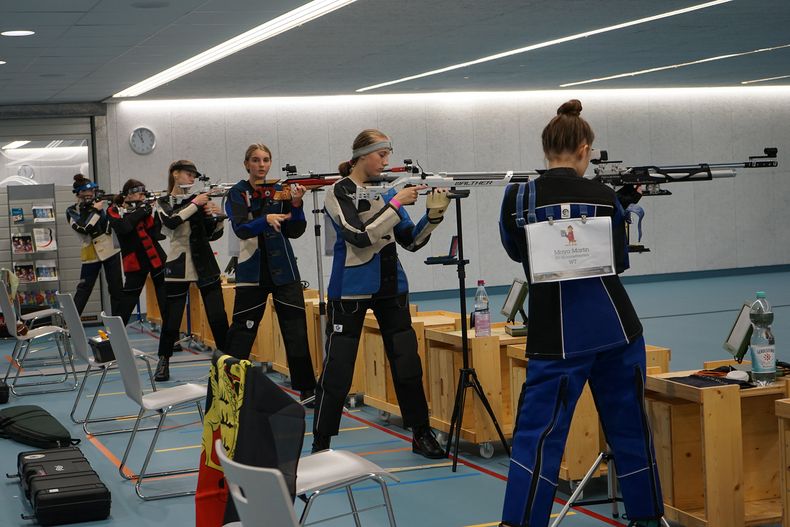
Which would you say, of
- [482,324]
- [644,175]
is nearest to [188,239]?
[482,324]

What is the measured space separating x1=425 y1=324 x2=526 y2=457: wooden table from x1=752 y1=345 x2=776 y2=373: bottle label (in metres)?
1.58

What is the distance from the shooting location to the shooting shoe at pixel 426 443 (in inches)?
220

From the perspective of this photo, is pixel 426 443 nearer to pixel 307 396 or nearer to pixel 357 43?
pixel 307 396

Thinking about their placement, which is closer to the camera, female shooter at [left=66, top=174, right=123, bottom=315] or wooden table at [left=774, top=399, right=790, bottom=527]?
wooden table at [left=774, top=399, right=790, bottom=527]

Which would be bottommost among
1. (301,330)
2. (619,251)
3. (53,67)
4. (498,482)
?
(498,482)

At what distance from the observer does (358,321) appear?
5383 millimetres

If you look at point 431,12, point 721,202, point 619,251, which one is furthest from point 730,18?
point 721,202

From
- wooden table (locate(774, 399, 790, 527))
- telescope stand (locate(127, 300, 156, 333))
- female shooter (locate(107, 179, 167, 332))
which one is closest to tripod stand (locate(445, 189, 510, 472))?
wooden table (locate(774, 399, 790, 527))

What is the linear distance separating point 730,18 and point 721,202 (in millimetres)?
8042

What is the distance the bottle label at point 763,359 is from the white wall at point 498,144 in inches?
423

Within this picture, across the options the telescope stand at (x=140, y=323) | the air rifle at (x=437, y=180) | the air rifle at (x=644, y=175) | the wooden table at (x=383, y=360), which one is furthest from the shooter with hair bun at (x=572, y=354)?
the telescope stand at (x=140, y=323)

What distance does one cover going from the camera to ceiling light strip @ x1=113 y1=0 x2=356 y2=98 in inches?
303

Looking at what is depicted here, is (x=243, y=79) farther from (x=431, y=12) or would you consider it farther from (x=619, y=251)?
(x=619, y=251)

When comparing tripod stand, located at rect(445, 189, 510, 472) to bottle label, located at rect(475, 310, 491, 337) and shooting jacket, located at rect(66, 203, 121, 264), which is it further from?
shooting jacket, located at rect(66, 203, 121, 264)
